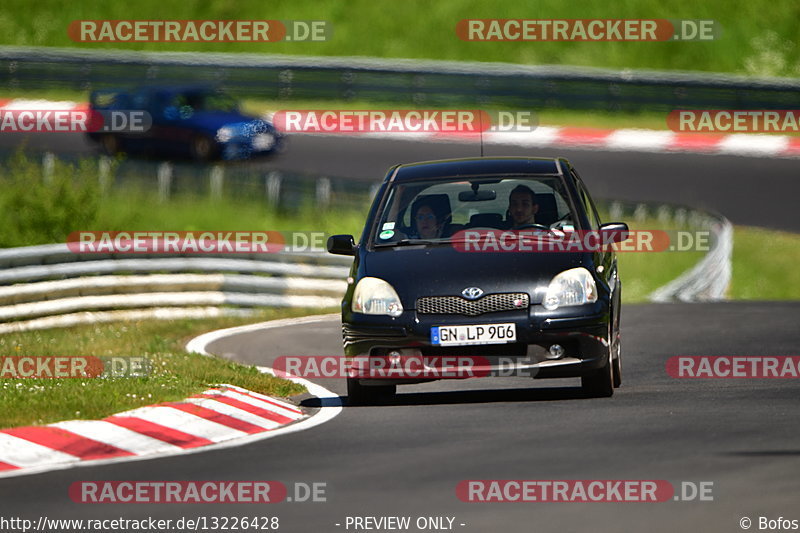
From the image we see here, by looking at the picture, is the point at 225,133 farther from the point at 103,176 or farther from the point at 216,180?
the point at 103,176

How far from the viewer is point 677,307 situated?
743 inches

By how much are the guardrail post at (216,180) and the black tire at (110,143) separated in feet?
15.7

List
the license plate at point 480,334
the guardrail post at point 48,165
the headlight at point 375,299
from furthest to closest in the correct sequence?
the guardrail post at point 48,165 → the headlight at point 375,299 → the license plate at point 480,334

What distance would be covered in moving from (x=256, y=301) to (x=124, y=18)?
24.0 metres

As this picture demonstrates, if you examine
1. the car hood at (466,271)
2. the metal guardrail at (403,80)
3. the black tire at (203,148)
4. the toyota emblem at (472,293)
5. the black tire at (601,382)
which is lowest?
the black tire at (601,382)

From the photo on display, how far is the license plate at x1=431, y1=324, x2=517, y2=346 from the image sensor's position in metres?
10.5

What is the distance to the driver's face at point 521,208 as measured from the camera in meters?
11.4

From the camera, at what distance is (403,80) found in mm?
35438

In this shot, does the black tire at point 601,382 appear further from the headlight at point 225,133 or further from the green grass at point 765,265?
the headlight at point 225,133

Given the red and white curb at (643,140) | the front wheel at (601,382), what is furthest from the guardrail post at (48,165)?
the front wheel at (601,382)

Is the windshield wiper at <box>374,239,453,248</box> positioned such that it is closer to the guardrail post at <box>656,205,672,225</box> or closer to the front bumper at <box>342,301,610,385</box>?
the front bumper at <box>342,301,610,385</box>

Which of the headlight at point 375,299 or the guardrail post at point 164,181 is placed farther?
the guardrail post at point 164,181

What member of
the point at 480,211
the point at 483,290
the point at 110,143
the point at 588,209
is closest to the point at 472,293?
the point at 483,290

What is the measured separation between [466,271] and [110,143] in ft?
76.0
